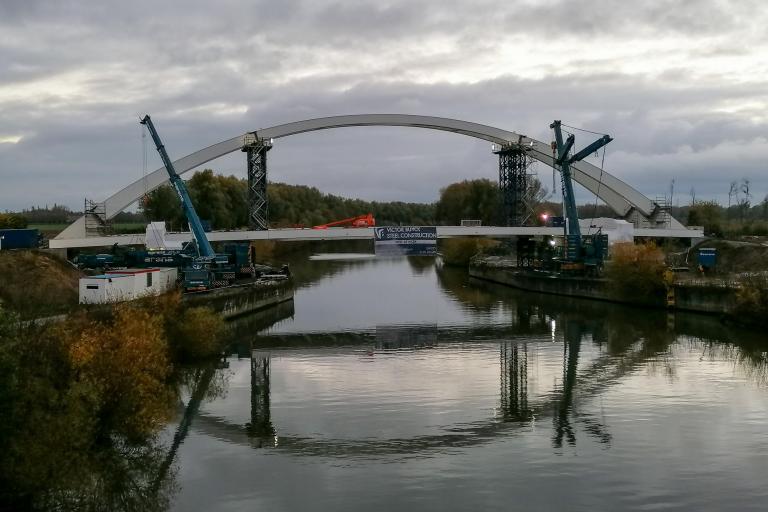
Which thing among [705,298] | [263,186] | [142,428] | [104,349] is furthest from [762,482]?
[263,186]

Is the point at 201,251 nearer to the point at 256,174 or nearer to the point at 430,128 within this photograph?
the point at 256,174

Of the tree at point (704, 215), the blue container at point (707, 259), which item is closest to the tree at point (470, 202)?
the tree at point (704, 215)

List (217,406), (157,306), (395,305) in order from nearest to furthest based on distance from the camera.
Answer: (217,406)
(157,306)
(395,305)

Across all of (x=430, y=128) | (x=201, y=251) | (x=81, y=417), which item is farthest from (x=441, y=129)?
(x=81, y=417)

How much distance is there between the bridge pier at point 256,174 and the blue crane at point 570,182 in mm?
22671

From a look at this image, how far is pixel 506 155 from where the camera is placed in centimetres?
6881

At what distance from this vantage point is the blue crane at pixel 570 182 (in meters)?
55.6

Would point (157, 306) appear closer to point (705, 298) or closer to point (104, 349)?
point (104, 349)

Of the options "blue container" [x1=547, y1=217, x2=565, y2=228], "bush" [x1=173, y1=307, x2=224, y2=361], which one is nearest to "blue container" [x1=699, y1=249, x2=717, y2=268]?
"blue container" [x1=547, y1=217, x2=565, y2=228]

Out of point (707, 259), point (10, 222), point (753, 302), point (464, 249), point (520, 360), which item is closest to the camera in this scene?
point (520, 360)

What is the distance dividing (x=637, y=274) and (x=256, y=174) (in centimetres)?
3127

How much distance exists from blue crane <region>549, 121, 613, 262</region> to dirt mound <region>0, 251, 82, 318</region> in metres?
32.8

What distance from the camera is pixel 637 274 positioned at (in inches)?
1831

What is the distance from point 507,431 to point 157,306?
13317mm
